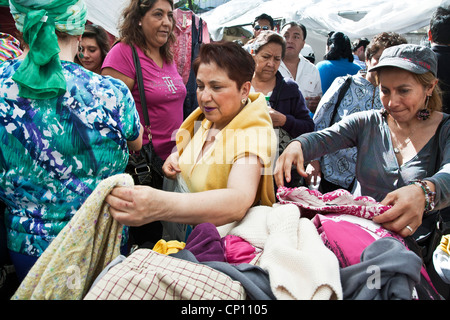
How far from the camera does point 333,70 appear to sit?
4.46 meters

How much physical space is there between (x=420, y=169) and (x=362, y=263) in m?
0.93

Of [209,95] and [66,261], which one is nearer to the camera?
[66,261]

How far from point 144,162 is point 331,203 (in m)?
1.45

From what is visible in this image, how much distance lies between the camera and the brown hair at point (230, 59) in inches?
74.5

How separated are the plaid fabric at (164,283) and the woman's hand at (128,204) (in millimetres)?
157

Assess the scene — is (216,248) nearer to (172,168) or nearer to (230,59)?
(172,168)

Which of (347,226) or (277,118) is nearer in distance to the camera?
(347,226)

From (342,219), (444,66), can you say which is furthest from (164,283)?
(444,66)

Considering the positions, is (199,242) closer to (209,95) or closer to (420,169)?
(209,95)

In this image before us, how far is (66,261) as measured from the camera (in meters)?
1.12

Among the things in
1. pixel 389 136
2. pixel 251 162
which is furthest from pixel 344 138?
pixel 251 162
